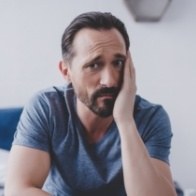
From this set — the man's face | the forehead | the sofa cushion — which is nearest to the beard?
the man's face

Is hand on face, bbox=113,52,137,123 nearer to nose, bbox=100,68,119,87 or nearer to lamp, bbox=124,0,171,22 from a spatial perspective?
nose, bbox=100,68,119,87

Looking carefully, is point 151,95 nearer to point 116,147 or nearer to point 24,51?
point 24,51

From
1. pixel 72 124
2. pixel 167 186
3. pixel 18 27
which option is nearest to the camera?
pixel 167 186

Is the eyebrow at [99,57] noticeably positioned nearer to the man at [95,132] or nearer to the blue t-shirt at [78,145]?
the man at [95,132]

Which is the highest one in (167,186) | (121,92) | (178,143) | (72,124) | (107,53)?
(107,53)

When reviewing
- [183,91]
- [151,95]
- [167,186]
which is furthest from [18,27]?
[167,186]

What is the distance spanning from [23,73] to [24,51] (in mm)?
118

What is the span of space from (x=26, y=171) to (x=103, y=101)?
295 mm

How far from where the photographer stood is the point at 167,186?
1.08m

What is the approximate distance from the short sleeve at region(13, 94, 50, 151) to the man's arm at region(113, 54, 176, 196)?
0.22m

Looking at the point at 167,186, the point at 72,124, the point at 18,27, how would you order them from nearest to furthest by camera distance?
the point at 167,186
the point at 72,124
the point at 18,27

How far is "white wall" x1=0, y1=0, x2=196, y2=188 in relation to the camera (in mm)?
2057

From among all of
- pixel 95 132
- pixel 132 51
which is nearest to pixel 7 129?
pixel 132 51

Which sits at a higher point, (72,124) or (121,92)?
(121,92)
